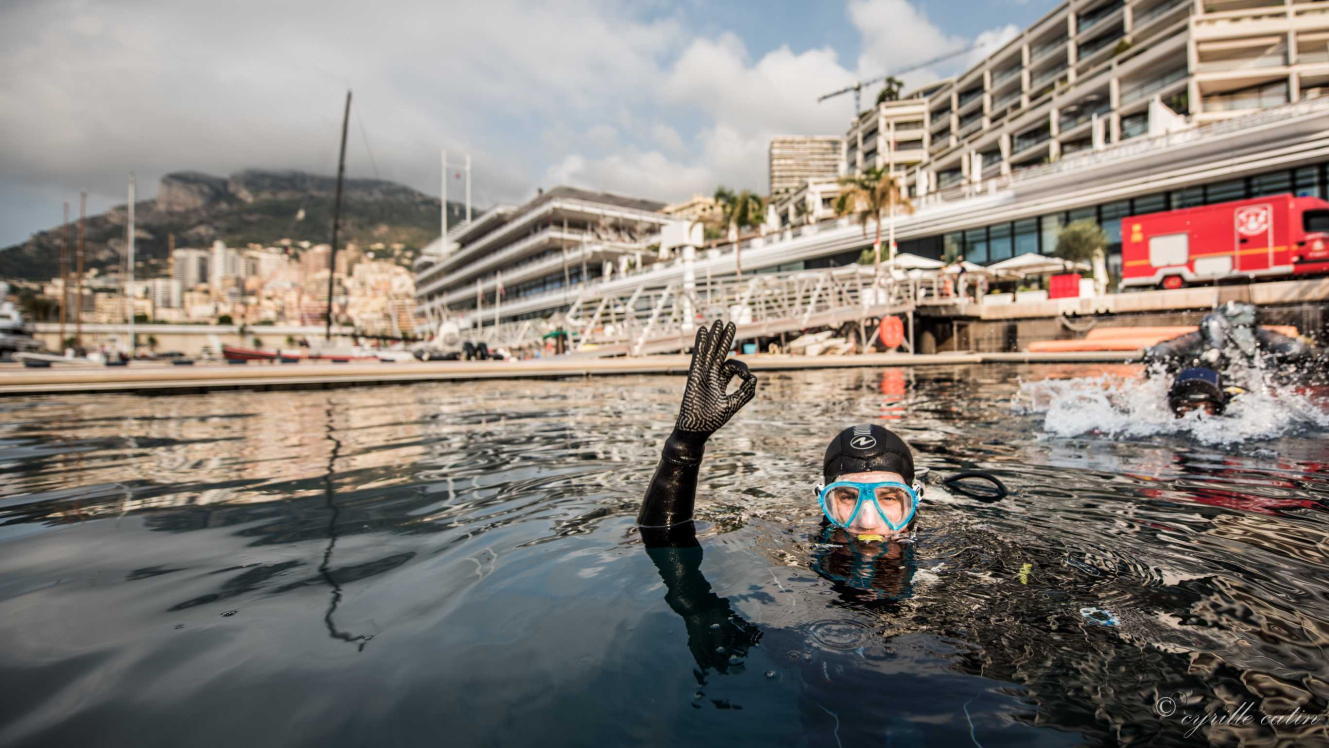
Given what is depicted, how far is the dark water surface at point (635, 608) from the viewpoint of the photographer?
1613 millimetres

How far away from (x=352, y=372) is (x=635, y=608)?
12758 mm

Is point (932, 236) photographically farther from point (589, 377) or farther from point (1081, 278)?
point (589, 377)

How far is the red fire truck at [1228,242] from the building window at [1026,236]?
1008cm

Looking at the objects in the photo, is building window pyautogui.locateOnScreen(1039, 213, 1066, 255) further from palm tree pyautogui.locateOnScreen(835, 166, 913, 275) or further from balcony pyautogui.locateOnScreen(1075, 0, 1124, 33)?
balcony pyautogui.locateOnScreen(1075, 0, 1124, 33)

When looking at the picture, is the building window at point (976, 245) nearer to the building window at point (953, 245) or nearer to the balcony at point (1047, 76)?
the building window at point (953, 245)

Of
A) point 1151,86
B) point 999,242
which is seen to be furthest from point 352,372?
point 1151,86

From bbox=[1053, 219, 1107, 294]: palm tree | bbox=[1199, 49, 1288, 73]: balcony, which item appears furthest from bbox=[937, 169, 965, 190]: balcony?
bbox=[1053, 219, 1107, 294]: palm tree

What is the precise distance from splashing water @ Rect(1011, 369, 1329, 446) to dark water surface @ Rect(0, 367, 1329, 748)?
0.75 meters

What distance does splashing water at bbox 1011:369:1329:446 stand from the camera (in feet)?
18.7

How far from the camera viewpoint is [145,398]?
11.1 m

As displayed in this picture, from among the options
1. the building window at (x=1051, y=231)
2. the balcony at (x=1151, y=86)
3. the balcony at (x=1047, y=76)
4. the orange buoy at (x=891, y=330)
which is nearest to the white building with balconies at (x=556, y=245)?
the building window at (x=1051, y=231)

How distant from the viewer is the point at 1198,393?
577cm

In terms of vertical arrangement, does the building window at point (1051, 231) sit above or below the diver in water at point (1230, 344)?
above

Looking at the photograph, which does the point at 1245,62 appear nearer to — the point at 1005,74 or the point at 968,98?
the point at 1005,74
